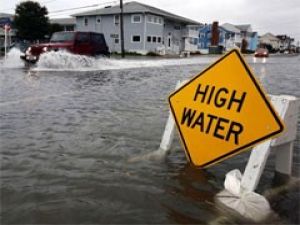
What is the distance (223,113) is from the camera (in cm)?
372

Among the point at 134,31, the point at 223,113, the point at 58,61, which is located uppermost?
the point at 134,31

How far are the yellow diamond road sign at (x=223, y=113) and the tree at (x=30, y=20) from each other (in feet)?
159

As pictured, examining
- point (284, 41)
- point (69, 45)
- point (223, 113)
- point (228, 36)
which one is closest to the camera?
point (223, 113)

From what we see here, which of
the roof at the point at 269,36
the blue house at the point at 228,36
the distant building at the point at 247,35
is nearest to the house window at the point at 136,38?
the blue house at the point at 228,36

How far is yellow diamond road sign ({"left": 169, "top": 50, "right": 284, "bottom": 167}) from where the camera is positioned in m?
3.39

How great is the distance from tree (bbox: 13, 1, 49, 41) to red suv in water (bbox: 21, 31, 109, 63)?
31.6 meters

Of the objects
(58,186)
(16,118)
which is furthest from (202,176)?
(16,118)

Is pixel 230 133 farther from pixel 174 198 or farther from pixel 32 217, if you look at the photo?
pixel 32 217

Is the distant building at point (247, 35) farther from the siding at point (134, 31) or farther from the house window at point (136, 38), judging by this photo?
the house window at point (136, 38)

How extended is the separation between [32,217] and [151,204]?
3.57 ft

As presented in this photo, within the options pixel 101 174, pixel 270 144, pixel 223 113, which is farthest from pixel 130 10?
pixel 270 144

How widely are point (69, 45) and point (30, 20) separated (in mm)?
33287

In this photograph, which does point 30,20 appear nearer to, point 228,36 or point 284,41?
point 228,36

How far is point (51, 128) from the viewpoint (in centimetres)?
600
